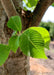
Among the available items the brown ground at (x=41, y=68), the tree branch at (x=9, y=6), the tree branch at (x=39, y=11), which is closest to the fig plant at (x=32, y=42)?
the tree branch at (x=9, y=6)

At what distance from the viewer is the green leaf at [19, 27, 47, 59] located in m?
0.27

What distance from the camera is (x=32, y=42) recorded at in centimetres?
28

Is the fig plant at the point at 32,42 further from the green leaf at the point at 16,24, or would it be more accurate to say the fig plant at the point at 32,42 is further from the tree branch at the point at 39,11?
the tree branch at the point at 39,11

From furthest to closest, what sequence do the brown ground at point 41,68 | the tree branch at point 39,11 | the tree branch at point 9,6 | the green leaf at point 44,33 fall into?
1. the brown ground at point 41,68
2. the tree branch at point 39,11
3. the tree branch at point 9,6
4. the green leaf at point 44,33

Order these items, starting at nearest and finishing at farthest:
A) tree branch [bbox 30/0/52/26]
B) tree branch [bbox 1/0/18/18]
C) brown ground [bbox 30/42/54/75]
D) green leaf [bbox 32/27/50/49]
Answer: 1. green leaf [bbox 32/27/50/49]
2. tree branch [bbox 1/0/18/18]
3. tree branch [bbox 30/0/52/26]
4. brown ground [bbox 30/42/54/75]

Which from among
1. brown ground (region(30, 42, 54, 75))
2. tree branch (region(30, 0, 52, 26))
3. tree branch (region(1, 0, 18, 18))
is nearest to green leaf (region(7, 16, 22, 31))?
tree branch (region(1, 0, 18, 18))

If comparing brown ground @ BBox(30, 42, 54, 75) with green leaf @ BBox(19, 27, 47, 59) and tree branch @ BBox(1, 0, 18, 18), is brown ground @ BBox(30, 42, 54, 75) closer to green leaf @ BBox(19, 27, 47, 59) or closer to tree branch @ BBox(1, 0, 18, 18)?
tree branch @ BBox(1, 0, 18, 18)

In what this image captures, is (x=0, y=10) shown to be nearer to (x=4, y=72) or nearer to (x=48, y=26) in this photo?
(x=4, y=72)

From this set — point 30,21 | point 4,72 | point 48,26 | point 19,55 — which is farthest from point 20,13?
point 48,26

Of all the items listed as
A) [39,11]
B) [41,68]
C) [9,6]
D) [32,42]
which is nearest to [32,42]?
[32,42]

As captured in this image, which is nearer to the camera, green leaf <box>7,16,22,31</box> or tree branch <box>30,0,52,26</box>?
green leaf <box>7,16,22,31</box>

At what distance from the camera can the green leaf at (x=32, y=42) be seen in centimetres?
27

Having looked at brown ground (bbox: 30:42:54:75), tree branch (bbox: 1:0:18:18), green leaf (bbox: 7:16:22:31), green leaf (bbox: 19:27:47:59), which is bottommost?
brown ground (bbox: 30:42:54:75)

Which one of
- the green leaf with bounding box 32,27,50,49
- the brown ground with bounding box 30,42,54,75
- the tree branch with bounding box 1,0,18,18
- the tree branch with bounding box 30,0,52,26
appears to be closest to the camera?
the green leaf with bounding box 32,27,50,49
